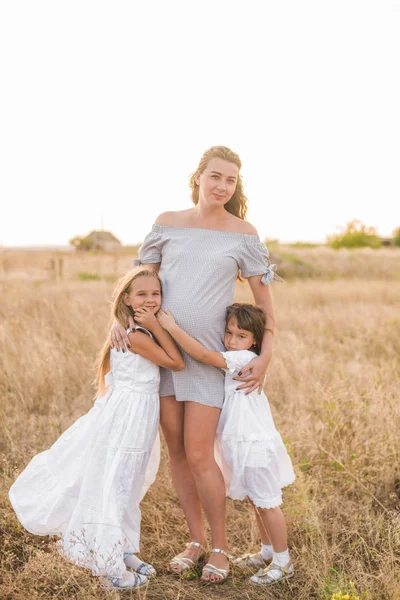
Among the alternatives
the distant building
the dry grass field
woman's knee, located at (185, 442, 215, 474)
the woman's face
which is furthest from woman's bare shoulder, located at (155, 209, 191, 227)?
the distant building

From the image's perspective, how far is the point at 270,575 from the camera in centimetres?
308

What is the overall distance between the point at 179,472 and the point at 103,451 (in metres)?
0.48

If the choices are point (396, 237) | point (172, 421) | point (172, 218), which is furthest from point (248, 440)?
point (396, 237)

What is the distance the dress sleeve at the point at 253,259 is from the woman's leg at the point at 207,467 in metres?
0.76

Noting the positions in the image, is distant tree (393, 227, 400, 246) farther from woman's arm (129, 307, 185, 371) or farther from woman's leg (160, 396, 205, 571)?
woman's arm (129, 307, 185, 371)

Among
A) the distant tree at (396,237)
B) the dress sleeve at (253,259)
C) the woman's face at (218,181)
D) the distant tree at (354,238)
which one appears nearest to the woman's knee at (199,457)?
the dress sleeve at (253,259)

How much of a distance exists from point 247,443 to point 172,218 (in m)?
1.29

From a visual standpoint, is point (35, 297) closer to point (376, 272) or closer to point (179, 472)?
point (179, 472)

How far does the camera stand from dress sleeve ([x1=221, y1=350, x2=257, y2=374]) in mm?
3092

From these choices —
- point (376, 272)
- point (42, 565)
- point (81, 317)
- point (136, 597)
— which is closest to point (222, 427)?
point (136, 597)

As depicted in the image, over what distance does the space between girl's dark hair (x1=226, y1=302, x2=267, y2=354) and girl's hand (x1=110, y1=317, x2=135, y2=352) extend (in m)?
0.52

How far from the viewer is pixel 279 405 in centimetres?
527

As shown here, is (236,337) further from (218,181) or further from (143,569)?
(143,569)

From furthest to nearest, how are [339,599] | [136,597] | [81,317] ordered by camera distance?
1. [81,317]
2. [136,597]
3. [339,599]
